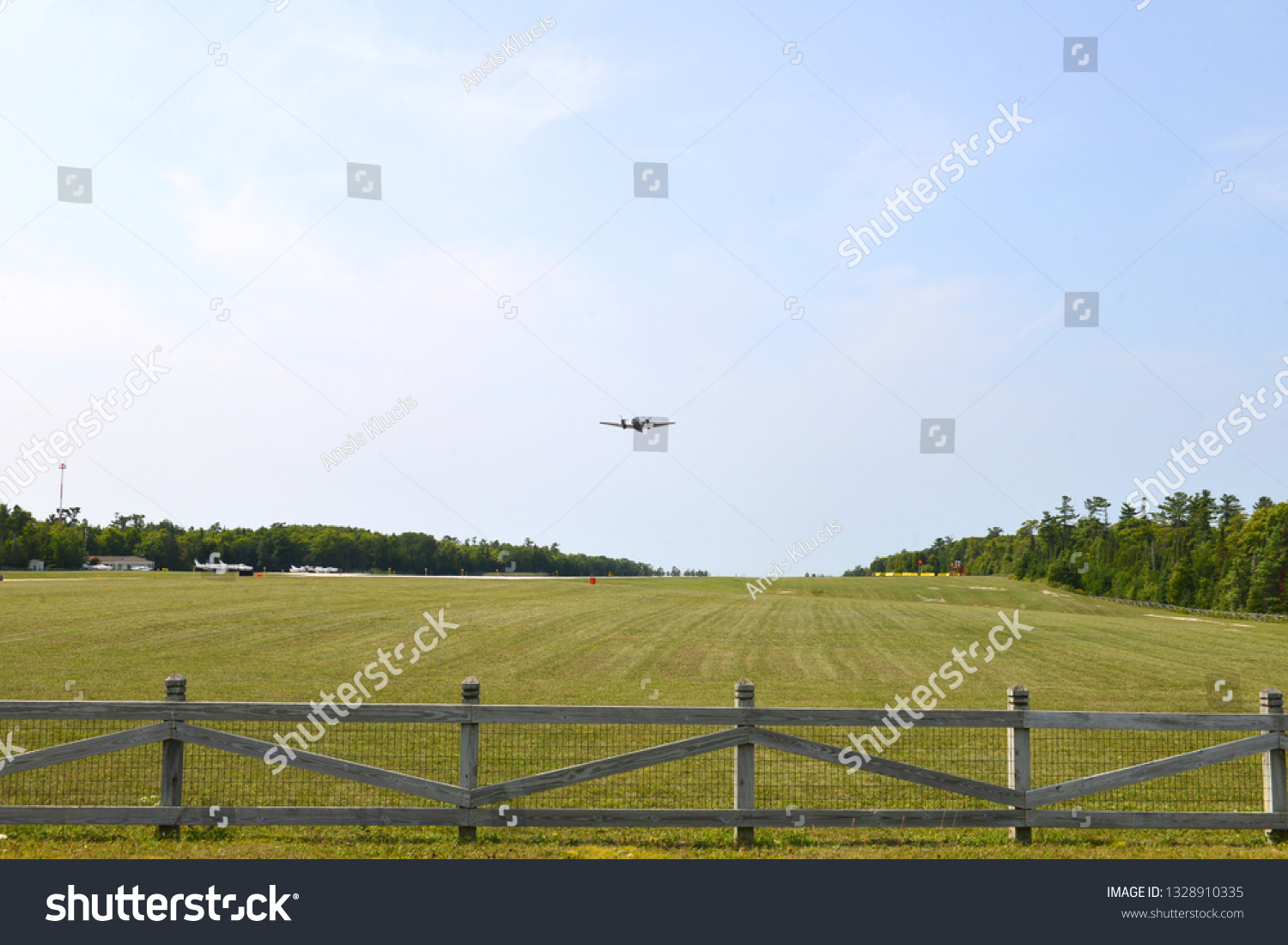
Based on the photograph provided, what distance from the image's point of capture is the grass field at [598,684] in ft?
30.6

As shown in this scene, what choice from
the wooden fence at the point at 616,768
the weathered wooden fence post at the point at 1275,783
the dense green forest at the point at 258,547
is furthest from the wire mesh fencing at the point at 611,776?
the dense green forest at the point at 258,547

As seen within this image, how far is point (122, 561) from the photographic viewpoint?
185 m

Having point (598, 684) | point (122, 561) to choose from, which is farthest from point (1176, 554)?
point (122, 561)

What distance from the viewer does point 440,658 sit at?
30.1 m

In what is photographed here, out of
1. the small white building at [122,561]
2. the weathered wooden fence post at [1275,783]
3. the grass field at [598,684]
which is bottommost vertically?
the small white building at [122,561]

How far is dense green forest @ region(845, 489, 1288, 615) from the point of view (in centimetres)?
11075

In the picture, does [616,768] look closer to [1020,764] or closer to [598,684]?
[1020,764]

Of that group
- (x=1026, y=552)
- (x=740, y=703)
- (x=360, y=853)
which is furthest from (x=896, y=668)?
(x=1026, y=552)

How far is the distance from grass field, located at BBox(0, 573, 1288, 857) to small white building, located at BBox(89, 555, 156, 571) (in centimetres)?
13466

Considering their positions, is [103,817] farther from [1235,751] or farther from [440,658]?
[440,658]

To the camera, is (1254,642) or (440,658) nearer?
(440,658)

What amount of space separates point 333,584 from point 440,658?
4508cm

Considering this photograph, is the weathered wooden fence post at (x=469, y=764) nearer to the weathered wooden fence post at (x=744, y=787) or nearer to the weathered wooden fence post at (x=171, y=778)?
the weathered wooden fence post at (x=744, y=787)

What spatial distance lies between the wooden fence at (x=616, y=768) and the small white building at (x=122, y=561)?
187373 mm
